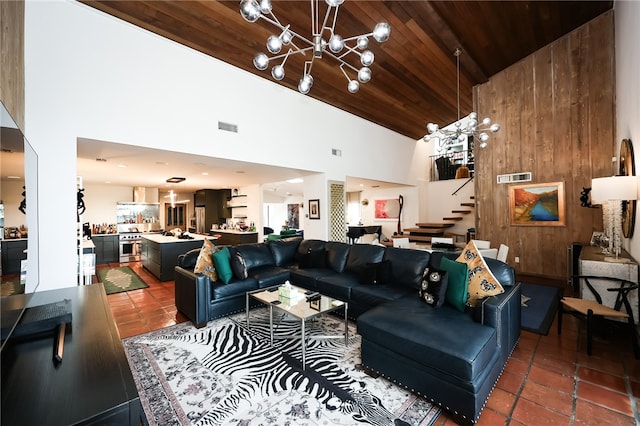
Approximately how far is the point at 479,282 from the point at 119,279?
6730mm

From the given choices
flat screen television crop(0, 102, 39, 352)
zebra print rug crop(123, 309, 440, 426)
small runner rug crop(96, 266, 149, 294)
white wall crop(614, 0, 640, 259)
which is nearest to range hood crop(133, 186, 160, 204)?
small runner rug crop(96, 266, 149, 294)

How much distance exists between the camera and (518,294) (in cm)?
269

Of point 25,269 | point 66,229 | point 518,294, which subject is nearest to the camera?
point 25,269

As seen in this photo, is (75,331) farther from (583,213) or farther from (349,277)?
(583,213)

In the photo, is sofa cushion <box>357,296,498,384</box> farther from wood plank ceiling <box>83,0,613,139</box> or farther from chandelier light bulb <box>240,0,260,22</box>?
wood plank ceiling <box>83,0,613,139</box>

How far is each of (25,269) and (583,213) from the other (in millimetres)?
8049

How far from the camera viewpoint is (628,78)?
12.4 feet

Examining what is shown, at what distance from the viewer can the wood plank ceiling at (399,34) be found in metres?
3.70

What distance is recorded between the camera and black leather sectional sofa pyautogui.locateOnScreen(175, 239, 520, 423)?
1.83 m

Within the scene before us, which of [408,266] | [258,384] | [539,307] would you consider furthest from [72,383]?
[539,307]

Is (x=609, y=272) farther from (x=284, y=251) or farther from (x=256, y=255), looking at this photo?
(x=256, y=255)

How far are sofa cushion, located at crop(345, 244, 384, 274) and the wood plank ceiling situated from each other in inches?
136

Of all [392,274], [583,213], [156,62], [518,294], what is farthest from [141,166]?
[583,213]

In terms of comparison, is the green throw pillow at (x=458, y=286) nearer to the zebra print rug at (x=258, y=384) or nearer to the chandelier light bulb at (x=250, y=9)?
the zebra print rug at (x=258, y=384)
